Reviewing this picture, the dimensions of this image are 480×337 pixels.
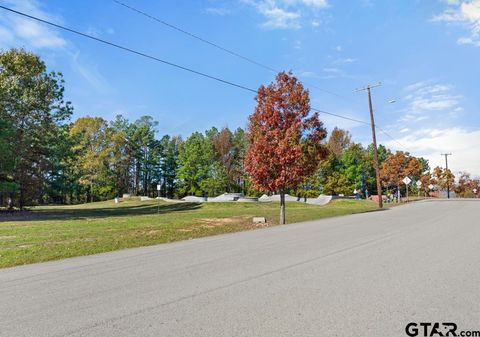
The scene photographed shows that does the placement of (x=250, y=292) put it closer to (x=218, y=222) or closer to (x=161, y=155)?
(x=218, y=222)

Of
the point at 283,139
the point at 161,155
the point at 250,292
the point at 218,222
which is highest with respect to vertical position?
the point at 161,155

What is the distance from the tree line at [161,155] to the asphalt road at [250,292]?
9.83 metres

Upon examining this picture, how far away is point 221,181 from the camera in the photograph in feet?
214

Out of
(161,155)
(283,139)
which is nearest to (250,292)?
(283,139)

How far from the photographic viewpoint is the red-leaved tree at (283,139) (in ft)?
61.5

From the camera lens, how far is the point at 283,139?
1861 centimetres

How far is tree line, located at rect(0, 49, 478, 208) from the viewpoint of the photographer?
62.7 ft

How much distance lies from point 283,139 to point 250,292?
44.8 ft

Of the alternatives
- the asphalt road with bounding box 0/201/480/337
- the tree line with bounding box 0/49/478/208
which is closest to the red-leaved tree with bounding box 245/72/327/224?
the tree line with bounding box 0/49/478/208

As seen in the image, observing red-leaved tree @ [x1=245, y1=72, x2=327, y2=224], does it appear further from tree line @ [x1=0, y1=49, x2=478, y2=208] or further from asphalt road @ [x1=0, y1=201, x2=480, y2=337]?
asphalt road @ [x1=0, y1=201, x2=480, y2=337]

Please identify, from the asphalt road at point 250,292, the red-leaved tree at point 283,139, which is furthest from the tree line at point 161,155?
the asphalt road at point 250,292

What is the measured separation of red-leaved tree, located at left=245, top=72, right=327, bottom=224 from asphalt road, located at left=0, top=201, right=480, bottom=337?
30.6 ft

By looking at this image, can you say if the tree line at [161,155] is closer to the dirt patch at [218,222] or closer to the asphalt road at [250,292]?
the dirt patch at [218,222]

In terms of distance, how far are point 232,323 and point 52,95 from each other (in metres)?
40.8
